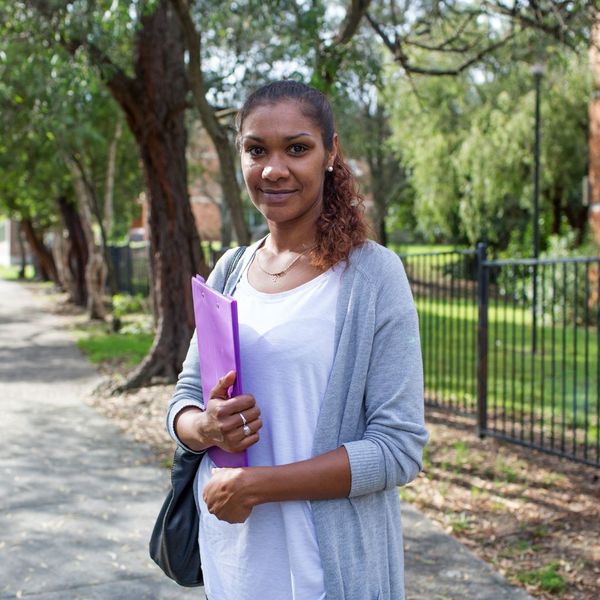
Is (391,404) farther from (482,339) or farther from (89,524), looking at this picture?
(482,339)

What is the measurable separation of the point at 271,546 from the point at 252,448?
227 mm

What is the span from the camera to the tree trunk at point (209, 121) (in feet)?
23.2

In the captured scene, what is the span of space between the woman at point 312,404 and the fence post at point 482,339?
5.96 metres

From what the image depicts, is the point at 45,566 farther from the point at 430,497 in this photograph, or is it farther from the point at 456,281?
the point at 456,281

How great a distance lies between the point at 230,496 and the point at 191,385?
45cm

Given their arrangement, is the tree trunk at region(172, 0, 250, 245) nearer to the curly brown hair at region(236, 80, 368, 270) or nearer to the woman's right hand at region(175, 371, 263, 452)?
the curly brown hair at region(236, 80, 368, 270)

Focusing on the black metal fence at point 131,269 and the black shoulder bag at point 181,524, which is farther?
the black metal fence at point 131,269

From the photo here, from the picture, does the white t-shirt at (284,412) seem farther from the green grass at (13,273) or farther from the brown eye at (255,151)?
the green grass at (13,273)

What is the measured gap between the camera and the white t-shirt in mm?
2012

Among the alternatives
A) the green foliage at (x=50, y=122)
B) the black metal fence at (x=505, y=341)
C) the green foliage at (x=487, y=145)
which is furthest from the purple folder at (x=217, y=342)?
the green foliage at (x=487, y=145)

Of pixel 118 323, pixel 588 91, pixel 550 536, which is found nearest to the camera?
pixel 550 536

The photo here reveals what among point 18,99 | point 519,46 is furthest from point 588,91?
point 18,99

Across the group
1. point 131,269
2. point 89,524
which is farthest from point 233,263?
point 131,269

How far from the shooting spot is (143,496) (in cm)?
636
